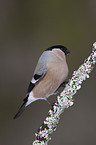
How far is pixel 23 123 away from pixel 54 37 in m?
0.75

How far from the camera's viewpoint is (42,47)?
6.74 ft

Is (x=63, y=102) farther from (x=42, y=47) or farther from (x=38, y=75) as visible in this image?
(x=42, y=47)

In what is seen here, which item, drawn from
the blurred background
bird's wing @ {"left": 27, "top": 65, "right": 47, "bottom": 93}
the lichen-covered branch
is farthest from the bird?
the blurred background

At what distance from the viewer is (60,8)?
2.05 m


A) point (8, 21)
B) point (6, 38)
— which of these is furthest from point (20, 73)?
point (8, 21)

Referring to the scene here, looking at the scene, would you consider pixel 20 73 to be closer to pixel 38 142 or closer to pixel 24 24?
pixel 24 24

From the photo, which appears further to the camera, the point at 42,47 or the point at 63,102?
the point at 42,47

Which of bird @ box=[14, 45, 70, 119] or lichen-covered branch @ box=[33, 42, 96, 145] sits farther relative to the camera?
bird @ box=[14, 45, 70, 119]

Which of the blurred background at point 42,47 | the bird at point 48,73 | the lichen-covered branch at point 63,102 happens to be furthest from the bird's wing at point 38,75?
the blurred background at point 42,47

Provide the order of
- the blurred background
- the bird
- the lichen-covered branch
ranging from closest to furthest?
the lichen-covered branch
the bird
the blurred background

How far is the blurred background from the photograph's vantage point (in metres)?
1.91

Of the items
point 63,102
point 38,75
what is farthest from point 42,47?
point 63,102

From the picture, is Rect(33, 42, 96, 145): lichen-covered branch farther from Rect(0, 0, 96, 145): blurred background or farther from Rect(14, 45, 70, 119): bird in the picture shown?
Rect(0, 0, 96, 145): blurred background

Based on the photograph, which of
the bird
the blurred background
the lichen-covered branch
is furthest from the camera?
the blurred background
